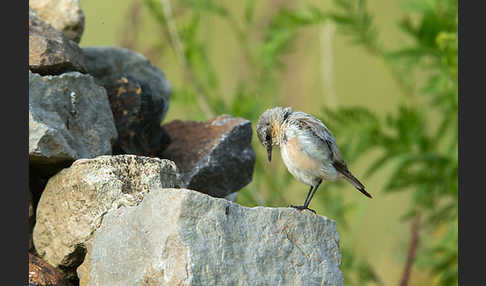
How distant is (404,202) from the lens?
7.15m

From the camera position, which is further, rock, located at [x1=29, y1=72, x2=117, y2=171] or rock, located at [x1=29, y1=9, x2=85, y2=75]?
rock, located at [x1=29, y1=9, x2=85, y2=75]

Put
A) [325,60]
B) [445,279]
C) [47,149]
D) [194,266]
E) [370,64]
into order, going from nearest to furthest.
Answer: [194,266], [47,149], [445,279], [325,60], [370,64]

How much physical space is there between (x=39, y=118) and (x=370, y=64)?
5.34 meters

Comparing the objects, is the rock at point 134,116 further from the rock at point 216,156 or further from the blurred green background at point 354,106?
the blurred green background at point 354,106

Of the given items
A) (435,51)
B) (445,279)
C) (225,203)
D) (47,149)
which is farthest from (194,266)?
(445,279)

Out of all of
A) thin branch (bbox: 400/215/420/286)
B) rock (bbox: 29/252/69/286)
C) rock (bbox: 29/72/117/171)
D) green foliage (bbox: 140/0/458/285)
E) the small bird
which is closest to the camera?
rock (bbox: 29/252/69/286)

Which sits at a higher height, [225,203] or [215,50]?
[225,203]

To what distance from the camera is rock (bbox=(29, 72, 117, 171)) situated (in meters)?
2.37

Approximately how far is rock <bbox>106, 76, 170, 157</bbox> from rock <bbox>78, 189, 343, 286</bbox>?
0.72 metres

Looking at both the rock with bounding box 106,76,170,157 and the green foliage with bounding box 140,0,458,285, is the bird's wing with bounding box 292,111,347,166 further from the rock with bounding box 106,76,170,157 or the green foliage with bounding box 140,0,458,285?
the green foliage with bounding box 140,0,458,285

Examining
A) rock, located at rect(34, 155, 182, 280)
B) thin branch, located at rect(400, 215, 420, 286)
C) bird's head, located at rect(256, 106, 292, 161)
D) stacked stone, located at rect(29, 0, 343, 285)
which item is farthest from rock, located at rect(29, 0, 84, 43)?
thin branch, located at rect(400, 215, 420, 286)

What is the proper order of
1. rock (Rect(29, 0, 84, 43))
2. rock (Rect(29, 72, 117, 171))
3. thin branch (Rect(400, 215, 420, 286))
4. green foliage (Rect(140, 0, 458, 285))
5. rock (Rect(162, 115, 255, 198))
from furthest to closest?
thin branch (Rect(400, 215, 420, 286)) → green foliage (Rect(140, 0, 458, 285)) → rock (Rect(29, 0, 84, 43)) → rock (Rect(162, 115, 255, 198)) → rock (Rect(29, 72, 117, 171))

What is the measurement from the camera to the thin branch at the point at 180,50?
441cm

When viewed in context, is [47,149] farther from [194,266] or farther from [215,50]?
[215,50]
